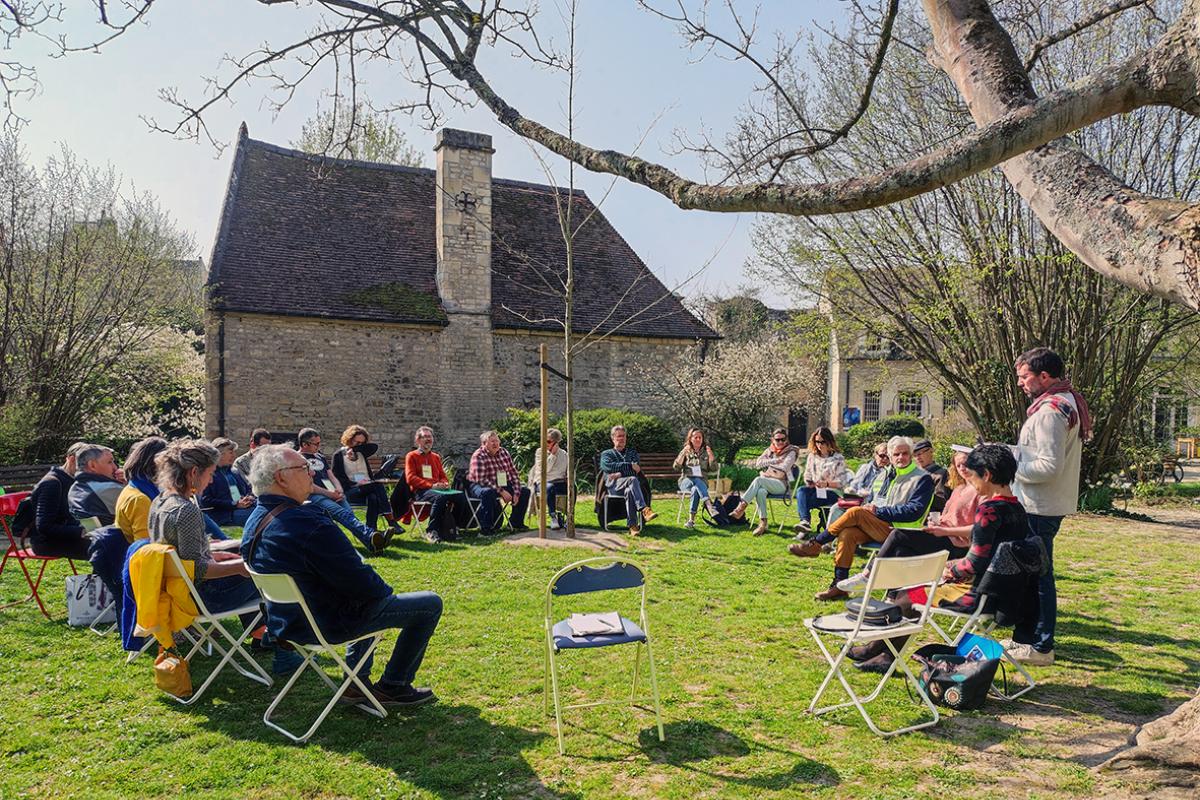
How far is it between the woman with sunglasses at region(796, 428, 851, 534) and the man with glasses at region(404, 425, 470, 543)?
4374mm

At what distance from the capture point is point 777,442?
11.3 m

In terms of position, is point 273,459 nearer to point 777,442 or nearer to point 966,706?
point 966,706

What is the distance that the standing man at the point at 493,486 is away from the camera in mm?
10680

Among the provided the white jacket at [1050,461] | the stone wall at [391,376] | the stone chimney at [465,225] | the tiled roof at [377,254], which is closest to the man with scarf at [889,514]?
the white jacket at [1050,461]

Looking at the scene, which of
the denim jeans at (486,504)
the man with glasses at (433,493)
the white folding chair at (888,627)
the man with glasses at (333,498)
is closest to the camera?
the white folding chair at (888,627)

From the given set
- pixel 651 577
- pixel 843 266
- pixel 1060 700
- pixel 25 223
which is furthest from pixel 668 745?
pixel 25 223

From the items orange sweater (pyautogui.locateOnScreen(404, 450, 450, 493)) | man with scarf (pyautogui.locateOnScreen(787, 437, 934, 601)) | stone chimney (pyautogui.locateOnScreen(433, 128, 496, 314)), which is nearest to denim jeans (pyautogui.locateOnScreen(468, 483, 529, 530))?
orange sweater (pyautogui.locateOnScreen(404, 450, 450, 493))

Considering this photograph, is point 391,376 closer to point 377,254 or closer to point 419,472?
point 377,254

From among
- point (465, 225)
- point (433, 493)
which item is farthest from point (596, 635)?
point (465, 225)

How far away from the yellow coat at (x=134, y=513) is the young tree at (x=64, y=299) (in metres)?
11.0

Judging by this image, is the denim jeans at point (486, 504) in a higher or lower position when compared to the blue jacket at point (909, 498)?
lower

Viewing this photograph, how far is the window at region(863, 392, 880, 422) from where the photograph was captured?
37781 millimetres

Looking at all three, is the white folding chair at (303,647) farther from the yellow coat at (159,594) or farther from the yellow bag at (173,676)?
the yellow coat at (159,594)

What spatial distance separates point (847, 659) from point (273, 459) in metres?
3.81
